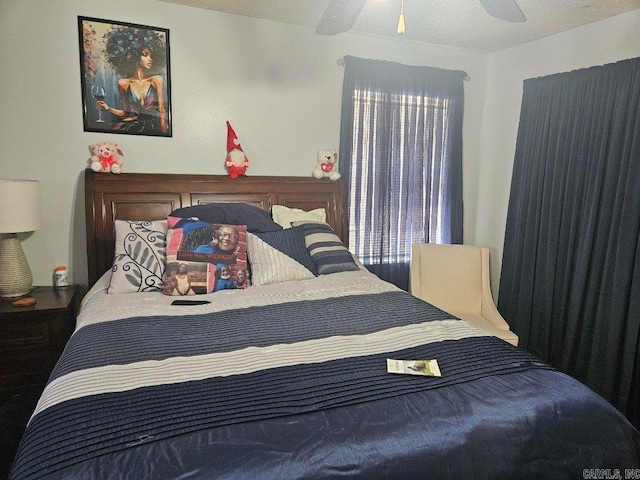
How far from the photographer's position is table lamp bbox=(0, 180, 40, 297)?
232 centimetres

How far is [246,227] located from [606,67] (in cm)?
250

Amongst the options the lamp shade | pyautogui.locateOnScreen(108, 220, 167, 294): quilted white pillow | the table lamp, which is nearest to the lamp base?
the table lamp

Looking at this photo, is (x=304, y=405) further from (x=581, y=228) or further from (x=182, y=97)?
(x=581, y=228)

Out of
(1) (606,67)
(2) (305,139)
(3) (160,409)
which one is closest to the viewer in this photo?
(3) (160,409)

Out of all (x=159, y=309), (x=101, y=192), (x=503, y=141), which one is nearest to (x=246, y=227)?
(x=159, y=309)

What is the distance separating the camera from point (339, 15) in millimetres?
Result: 1888

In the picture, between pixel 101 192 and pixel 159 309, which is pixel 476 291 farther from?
pixel 101 192

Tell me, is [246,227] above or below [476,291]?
above

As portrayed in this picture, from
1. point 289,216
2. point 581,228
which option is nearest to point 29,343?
point 289,216

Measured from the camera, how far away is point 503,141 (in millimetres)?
3643

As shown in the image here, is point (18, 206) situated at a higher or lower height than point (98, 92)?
lower

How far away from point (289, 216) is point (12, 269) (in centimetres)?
169

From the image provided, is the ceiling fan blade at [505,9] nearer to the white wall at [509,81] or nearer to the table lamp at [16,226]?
the white wall at [509,81]

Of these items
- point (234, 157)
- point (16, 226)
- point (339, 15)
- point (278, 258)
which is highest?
point (339, 15)
